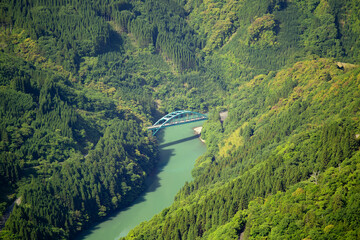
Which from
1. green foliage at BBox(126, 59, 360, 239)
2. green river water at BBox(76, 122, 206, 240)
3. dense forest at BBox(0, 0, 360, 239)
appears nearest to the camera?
green foliage at BBox(126, 59, 360, 239)

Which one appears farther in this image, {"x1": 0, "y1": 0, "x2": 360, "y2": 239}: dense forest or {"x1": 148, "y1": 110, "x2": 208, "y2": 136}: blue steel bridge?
{"x1": 148, "y1": 110, "x2": 208, "y2": 136}: blue steel bridge

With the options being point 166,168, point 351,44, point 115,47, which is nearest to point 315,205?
point 166,168

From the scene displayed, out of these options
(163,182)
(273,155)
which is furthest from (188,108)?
(273,155)

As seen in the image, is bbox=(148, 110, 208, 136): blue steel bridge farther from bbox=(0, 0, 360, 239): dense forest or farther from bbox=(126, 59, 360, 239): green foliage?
bbox=(126, 59, 360, 239): green foliage

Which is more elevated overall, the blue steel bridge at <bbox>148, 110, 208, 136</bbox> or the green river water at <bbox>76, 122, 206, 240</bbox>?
the blue steel bridge at <bbox>148, 110, 208, 136</bbox>

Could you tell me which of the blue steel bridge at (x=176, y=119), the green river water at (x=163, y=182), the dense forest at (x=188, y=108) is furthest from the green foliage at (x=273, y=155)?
the blue steel bridge at (x=176, y=119)

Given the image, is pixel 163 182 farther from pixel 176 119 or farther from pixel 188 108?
pixel 188 108

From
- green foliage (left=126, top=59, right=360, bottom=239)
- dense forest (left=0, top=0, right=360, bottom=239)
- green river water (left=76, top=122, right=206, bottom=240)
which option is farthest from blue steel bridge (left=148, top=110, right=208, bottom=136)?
green foliage (left=126, top=59, right=360, bottom=239)
